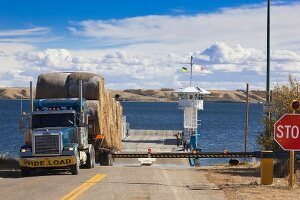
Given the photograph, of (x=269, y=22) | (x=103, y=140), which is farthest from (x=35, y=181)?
(x=269, y=22)

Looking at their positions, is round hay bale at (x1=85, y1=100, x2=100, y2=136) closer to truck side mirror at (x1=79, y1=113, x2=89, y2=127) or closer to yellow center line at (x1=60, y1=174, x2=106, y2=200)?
truck side mirror at (x1=79, y1=113, x2=89, y2=127)

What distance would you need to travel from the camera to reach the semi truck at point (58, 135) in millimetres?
22688

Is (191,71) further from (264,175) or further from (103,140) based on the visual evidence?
(264,175)

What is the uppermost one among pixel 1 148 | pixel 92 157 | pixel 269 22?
pixel 269 22

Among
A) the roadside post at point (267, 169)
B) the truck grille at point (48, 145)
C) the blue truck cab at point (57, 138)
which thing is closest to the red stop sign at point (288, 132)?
the roadside post at point (267, 169)

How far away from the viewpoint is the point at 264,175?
19.1 metres

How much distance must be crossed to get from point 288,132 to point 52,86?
1330 centimetres

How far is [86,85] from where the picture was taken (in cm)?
2719

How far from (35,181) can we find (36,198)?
517 cm

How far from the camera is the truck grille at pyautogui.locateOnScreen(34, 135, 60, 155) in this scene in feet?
74.5

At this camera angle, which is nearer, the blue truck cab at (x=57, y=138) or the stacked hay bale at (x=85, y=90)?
the blue truck cab at (x=57, y=138)

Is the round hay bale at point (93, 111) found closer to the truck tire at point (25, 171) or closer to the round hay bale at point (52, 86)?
the round hay bale at point (52, 86)

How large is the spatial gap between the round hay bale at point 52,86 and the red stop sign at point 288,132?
41.5 ft

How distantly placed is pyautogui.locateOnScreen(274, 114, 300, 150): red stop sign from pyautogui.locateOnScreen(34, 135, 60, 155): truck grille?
8870mm
